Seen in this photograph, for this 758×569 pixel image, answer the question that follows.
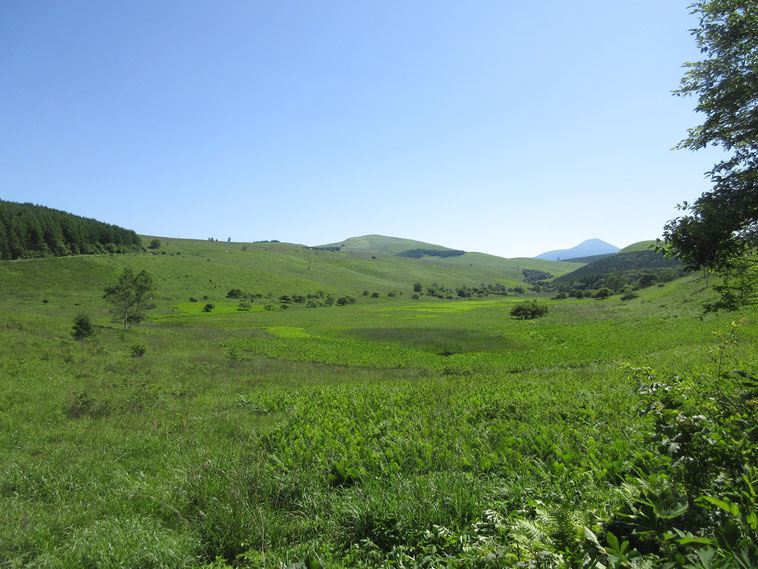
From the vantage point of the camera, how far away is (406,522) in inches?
180

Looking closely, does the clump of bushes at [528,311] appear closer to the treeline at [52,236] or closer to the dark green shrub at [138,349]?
the dark green shrub at [138,349]

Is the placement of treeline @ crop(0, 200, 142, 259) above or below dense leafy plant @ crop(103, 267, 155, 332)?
above

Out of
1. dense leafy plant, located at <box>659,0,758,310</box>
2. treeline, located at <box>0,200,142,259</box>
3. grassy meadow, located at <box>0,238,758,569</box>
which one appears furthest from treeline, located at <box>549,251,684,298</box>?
treeline, located at <box>0,200,142,259</box>

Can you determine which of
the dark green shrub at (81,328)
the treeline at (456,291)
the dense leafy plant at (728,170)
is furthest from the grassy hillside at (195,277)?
the dense leafy plant at (728,170)

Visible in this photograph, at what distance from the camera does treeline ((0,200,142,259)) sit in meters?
99.9

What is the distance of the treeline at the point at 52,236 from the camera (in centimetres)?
9994

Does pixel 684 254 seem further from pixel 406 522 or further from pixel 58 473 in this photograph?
pixel 58 473

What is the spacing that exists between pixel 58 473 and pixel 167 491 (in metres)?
3.03

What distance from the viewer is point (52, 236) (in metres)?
111

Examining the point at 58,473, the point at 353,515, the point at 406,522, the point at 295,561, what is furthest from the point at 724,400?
the point at 58,473

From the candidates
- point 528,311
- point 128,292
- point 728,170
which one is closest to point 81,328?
point 128,292

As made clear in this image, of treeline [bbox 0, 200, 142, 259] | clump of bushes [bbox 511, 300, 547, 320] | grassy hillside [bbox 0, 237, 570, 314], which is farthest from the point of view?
treeline [bbox 0, 200, 142, 259]

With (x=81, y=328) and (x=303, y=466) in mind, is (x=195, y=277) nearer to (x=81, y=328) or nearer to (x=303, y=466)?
(x=81, y=328)

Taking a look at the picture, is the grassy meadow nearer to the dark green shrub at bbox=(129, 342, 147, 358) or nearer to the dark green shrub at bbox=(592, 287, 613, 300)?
the dark green shrub at bbox=(129, 342, 147, 358)
